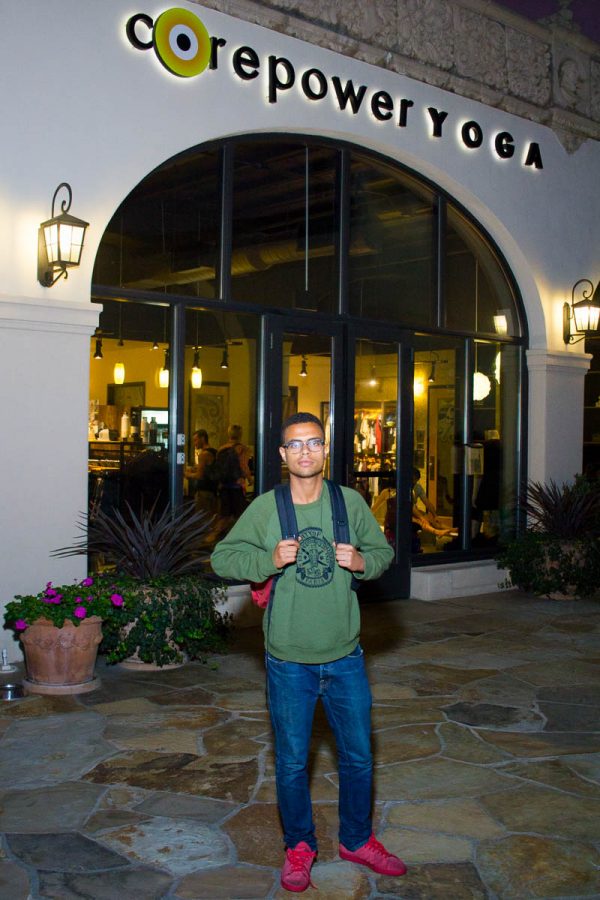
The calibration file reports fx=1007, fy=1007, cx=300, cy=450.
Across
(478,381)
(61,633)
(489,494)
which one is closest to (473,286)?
(478,381)

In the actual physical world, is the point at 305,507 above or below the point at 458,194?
below

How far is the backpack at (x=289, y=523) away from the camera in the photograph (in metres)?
3.78

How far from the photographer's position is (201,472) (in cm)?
846

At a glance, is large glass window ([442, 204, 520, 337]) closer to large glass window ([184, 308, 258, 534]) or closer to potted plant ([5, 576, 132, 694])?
large glass window ([184, 308, 258, 534])

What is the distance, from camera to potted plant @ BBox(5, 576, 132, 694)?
21.2 feet

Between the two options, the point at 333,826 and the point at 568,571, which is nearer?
the point at 333,826

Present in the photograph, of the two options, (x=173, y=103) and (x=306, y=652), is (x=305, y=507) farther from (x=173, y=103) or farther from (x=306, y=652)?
(x=173, y=103)

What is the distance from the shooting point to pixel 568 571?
10164 millimetres

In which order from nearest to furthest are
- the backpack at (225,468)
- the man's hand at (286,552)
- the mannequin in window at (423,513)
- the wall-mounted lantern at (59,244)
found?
the man's hand at (286,552), the wall-mounted lantern at (59,244), the backpack at (225,468), the mannequin in window at (423,513)

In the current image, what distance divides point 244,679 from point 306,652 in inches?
131

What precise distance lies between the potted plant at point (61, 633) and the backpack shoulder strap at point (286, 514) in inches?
120

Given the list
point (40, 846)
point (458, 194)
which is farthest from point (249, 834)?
point (458, 194)

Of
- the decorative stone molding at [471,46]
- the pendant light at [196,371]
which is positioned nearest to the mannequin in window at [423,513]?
the pendant light at [196,371]

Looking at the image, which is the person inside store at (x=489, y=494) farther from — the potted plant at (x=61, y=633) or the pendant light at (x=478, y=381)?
the potted plant at (x=61, y=633)
